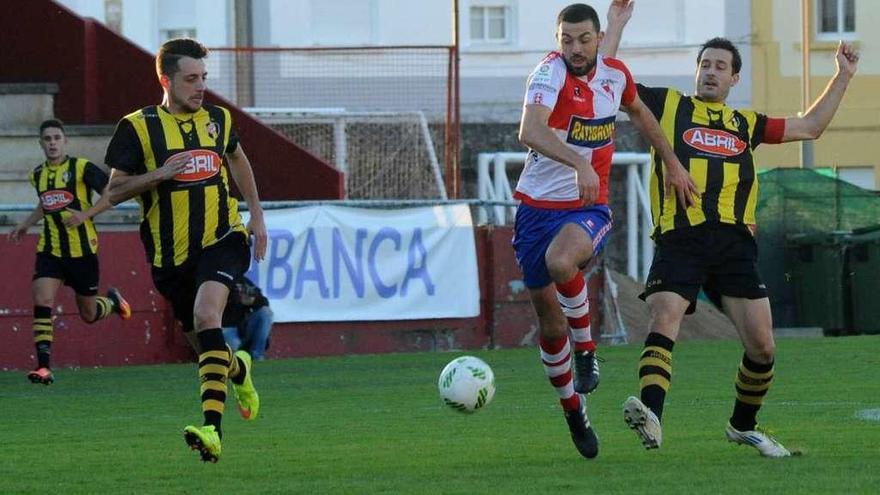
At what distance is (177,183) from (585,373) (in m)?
2.32

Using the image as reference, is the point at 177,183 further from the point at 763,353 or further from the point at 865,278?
the point at 865,278

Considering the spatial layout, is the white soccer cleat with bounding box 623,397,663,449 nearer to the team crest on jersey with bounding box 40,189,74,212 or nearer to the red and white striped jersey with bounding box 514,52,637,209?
the red and white striped jersey with bounding box 514,52,637,209

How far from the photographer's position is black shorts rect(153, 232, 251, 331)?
9.36m

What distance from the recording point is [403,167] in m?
23.5

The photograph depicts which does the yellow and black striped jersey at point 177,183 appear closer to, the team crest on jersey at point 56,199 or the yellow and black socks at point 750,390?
the yellow and black socks at point 750,390

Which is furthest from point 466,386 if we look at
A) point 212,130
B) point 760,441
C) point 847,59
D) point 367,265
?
point 367,265

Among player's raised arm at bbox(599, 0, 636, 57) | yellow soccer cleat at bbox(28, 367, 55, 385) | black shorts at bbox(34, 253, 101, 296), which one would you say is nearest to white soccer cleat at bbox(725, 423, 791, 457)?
player's raised arm at bbox(599, 0, 636, 57)

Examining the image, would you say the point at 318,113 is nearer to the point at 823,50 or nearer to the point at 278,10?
the point at 278,10

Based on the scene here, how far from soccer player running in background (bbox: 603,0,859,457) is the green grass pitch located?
1.23ft

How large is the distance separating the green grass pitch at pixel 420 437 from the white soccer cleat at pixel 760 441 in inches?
3.2

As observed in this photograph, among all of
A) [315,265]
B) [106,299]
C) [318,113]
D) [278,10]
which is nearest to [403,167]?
[318,113]

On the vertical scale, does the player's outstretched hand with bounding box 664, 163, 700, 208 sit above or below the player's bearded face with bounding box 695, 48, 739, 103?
below

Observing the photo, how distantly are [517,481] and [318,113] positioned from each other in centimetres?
1654

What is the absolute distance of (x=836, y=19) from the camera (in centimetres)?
3762
